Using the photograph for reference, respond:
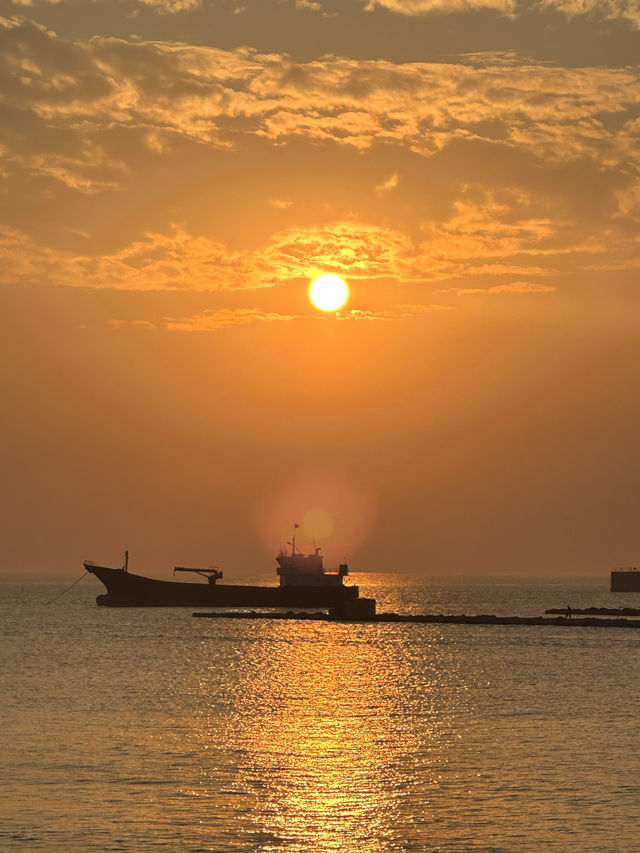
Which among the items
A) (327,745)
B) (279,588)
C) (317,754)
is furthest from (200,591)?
(317,754)

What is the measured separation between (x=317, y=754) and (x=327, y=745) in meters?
2.74

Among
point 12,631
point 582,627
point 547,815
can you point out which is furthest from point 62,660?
point 582,627

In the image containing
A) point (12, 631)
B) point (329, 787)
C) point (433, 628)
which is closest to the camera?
point (329, 787)

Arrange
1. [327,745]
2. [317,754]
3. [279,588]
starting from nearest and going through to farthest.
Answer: [317,754]
[327,745]
[279,588]

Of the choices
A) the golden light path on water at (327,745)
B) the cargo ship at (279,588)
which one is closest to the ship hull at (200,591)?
the cargo ship at (279,588)

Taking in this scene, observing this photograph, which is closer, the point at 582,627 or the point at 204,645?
the point at 204,645

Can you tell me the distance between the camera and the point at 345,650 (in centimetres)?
10956

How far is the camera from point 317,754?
45.5 meters

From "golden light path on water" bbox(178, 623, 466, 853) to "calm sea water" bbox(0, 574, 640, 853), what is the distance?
12 centimetres

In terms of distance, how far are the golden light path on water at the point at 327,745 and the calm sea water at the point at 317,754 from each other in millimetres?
119

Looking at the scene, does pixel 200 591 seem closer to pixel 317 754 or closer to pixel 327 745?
pixel 327 745

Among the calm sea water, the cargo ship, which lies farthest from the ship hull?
the calm sea water

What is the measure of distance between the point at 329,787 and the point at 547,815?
284 inches

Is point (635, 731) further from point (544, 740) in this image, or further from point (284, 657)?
point (284, 657)
